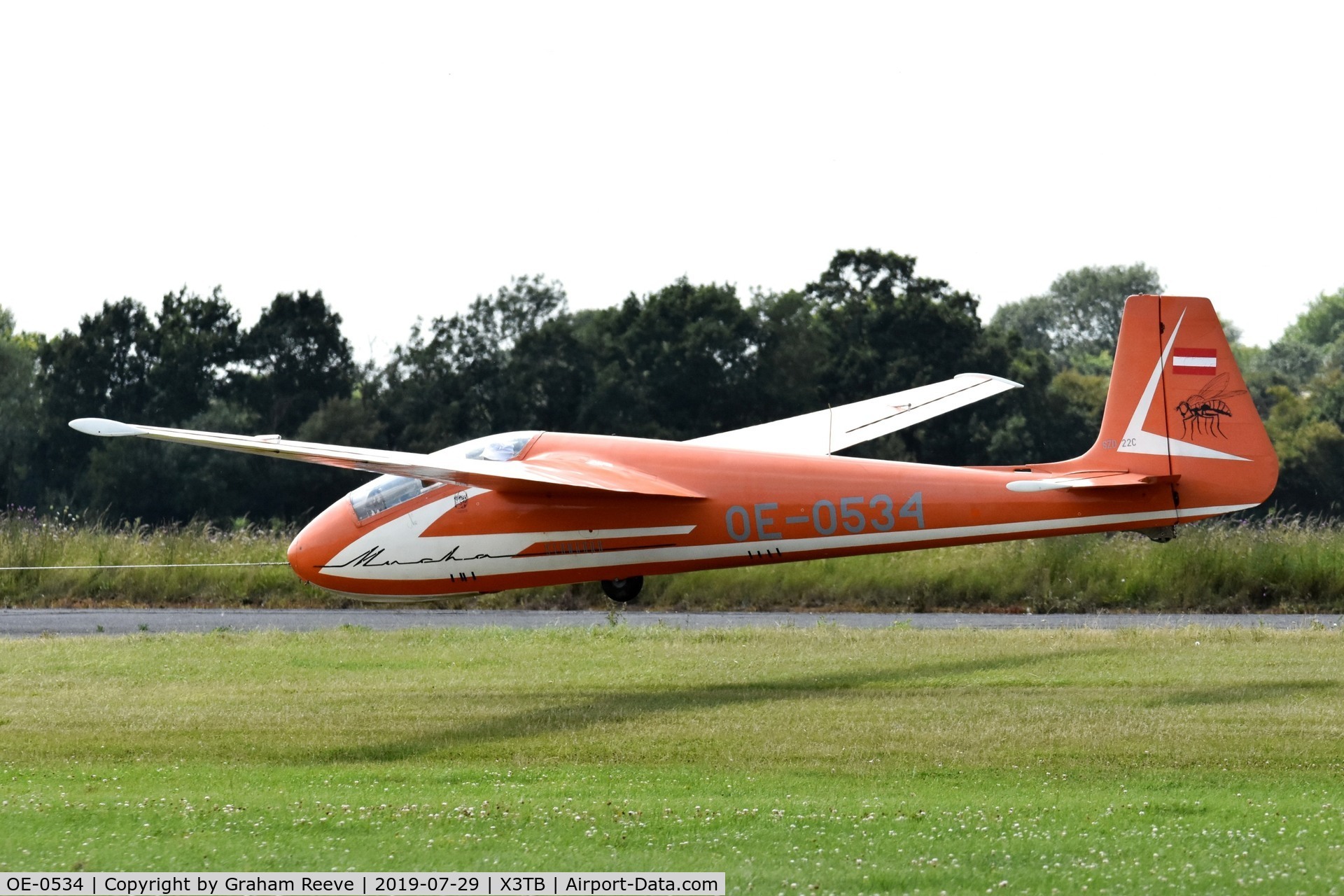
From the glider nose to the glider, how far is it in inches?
0.9

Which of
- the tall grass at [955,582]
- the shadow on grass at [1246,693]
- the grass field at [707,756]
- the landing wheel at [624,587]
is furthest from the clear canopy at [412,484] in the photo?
the tall grass at [955,582]

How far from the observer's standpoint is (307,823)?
950cm

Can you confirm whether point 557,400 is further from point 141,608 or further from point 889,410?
point 889,410

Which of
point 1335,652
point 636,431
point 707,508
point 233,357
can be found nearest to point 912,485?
point 707,508

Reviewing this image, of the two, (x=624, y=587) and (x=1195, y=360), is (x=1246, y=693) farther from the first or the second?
(x=624, y=587)

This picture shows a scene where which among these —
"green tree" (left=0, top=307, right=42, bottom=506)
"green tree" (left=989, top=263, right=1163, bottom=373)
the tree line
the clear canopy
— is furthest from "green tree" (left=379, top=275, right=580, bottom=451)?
"green tree" (left=989, top=263, right=1163, bottom=373)

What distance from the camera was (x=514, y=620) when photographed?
24062 mm

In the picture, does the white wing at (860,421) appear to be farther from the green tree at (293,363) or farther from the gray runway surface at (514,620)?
the green tree at (293,363)

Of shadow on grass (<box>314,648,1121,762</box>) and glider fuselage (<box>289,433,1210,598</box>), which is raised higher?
glider fuselage (<box>289,433,1210,598</box>)

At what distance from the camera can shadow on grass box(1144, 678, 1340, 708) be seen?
14.3m

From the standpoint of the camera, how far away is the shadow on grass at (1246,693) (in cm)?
1433

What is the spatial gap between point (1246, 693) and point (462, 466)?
8194mm

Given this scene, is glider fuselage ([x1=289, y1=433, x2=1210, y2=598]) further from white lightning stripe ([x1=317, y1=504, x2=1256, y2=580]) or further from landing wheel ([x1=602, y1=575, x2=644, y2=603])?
landing wheel ([x1=602, y1=575, x2=644, y2=603])
